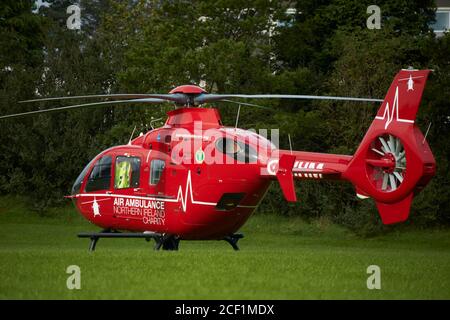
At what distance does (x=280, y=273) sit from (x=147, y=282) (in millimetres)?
2557

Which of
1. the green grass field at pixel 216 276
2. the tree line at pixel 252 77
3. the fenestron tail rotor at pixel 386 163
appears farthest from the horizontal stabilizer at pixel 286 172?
the tree line at pixel 252 77

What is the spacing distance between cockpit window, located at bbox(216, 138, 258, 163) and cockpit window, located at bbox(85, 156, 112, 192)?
4.20m

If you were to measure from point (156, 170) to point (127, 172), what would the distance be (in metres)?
1.21

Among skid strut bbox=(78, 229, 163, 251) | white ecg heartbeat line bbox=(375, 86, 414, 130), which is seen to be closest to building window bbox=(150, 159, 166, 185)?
skid strut bbox=(78, 229, 163, 251)

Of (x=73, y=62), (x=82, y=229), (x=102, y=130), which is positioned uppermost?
(x=73, y=62)

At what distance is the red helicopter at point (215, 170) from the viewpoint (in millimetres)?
20734

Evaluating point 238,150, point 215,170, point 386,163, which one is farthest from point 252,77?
point 386,163

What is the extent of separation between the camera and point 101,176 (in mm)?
26734

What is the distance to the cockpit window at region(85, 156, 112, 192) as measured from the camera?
26531 millimetres

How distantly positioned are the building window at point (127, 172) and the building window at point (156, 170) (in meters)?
0.51
